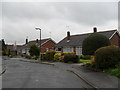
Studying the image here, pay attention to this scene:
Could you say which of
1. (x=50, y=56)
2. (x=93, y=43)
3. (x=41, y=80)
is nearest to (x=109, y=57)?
(x=93, y=43)

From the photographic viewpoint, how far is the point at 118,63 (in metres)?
12.6

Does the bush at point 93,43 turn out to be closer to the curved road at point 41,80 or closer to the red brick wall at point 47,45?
the curved road at point 41,80

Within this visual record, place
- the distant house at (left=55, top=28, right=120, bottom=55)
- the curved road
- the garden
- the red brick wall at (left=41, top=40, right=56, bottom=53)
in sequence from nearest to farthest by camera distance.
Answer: the curved road, the garden, the distant house at (left=55, top=28, right=120, bottom=55), the red brick wall at (left=41, top=40, right=56, bottom=53)

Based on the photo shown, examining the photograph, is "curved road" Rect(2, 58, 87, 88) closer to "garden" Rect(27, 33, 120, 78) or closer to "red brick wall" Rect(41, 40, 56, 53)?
"garden" Rect(27, 33, 120, 78)

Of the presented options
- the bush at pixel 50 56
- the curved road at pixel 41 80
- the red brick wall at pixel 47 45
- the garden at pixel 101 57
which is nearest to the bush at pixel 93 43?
the garden at pixel 101 57

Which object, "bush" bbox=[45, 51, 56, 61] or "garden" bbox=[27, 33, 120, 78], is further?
"bush" bbox=[45, 51, 56, 61]

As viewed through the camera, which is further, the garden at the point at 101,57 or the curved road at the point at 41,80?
the garden at the point at 101,57

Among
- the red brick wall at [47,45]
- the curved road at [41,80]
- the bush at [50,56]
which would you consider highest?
the red brick wall at [47,45]

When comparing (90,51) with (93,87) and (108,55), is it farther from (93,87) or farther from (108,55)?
(93,87)

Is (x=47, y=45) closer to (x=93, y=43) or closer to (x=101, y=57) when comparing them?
(x=93, y=43)

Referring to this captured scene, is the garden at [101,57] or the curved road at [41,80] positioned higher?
the garden at [101,57]

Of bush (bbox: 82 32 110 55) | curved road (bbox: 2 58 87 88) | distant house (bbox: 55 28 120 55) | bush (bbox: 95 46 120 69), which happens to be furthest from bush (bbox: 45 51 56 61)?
bush (bbox: 95 46 120 69)

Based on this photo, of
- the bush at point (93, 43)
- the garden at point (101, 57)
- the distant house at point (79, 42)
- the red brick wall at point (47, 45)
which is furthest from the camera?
the red brick wall at point (47, 45)

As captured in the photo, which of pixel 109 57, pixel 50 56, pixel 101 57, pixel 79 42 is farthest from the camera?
pixel 79 42
